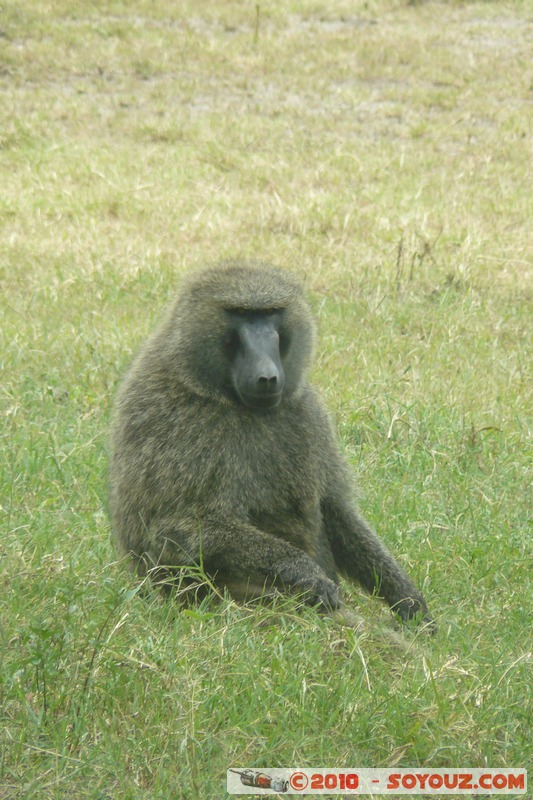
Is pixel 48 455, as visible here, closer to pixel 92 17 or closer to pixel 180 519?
pixel 180 519

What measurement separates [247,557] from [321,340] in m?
2.60

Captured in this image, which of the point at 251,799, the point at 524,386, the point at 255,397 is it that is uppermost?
the point at 255,397

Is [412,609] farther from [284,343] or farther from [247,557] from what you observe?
[284,343]

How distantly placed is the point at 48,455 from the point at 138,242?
299 centimetres

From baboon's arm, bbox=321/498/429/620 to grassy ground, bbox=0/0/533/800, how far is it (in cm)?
10

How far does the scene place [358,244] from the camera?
7.08 metres

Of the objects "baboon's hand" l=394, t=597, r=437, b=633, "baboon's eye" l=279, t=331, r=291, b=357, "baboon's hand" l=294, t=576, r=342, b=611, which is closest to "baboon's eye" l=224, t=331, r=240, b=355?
"baboon's eye" l=279, t=331, r=291, b=357

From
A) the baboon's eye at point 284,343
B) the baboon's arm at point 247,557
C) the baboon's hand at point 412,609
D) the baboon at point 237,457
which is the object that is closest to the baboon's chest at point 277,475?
the baboon at point 237,457

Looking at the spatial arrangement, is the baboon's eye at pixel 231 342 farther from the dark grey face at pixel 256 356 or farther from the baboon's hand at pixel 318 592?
the baboon's hand at pixel 318 592

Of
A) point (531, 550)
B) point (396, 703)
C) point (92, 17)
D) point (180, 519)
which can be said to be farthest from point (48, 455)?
point (92, 17)

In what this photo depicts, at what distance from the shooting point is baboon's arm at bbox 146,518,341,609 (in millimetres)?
3152

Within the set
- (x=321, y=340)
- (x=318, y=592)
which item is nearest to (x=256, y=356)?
(x=318, y=592)

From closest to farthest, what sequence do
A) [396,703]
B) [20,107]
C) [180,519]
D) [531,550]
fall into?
[396,703] → [180,519] → [531,550] → [20,107]

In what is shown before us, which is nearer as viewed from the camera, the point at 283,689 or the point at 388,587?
the point at 283,689
